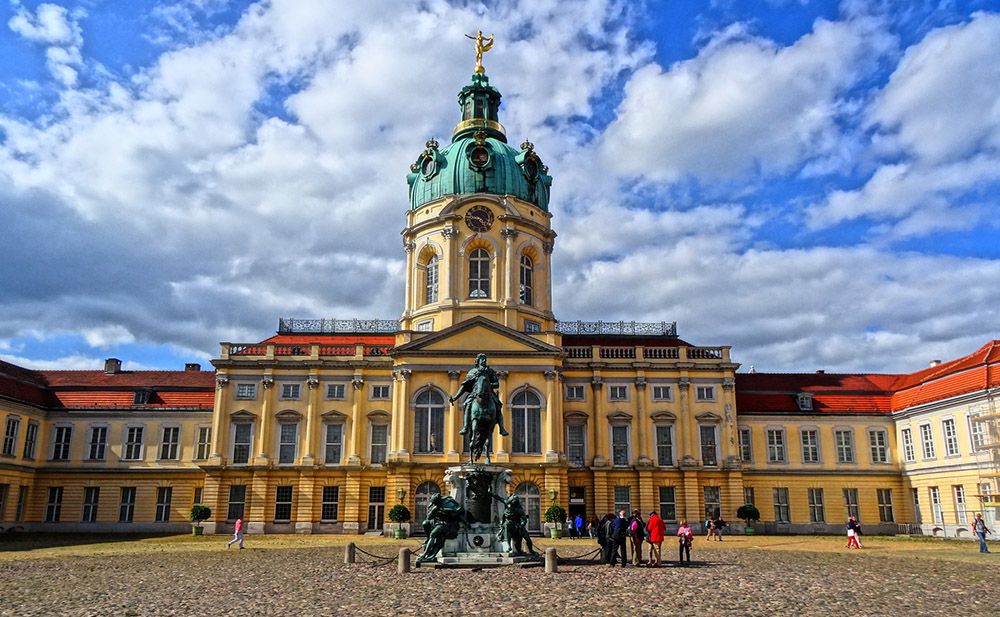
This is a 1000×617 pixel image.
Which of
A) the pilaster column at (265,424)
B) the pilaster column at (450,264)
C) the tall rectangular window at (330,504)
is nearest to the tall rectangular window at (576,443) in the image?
the pilaster column at (450,264)

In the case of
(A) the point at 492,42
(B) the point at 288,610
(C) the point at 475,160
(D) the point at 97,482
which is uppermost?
(A) the point at 492,42

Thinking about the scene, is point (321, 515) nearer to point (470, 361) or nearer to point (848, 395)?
point (470, 361)

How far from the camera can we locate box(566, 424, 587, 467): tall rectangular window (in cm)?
5097

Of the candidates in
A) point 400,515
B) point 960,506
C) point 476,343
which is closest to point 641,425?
point 476,343

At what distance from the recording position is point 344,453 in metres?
50.8

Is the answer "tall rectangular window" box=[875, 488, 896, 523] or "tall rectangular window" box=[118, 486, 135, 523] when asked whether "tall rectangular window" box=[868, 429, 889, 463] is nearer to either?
"tall rectangular window" box=[875, 488, 896, 523]

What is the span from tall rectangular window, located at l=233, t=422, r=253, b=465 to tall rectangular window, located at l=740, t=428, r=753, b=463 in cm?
3183

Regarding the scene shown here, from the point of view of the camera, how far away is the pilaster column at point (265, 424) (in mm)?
50344

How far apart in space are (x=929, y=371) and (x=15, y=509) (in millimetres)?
59329

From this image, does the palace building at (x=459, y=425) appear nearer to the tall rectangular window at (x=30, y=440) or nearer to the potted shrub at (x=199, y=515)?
the tall rectangular window at (x=30, y=440)

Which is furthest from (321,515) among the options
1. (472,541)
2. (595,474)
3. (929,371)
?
(929,371)

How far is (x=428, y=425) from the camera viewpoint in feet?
159

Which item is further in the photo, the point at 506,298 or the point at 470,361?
the point at 506,298

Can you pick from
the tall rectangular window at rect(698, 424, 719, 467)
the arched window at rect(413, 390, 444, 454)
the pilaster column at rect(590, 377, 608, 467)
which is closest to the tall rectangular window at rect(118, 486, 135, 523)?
the arched window at rect(413, 390, 444, 454)
